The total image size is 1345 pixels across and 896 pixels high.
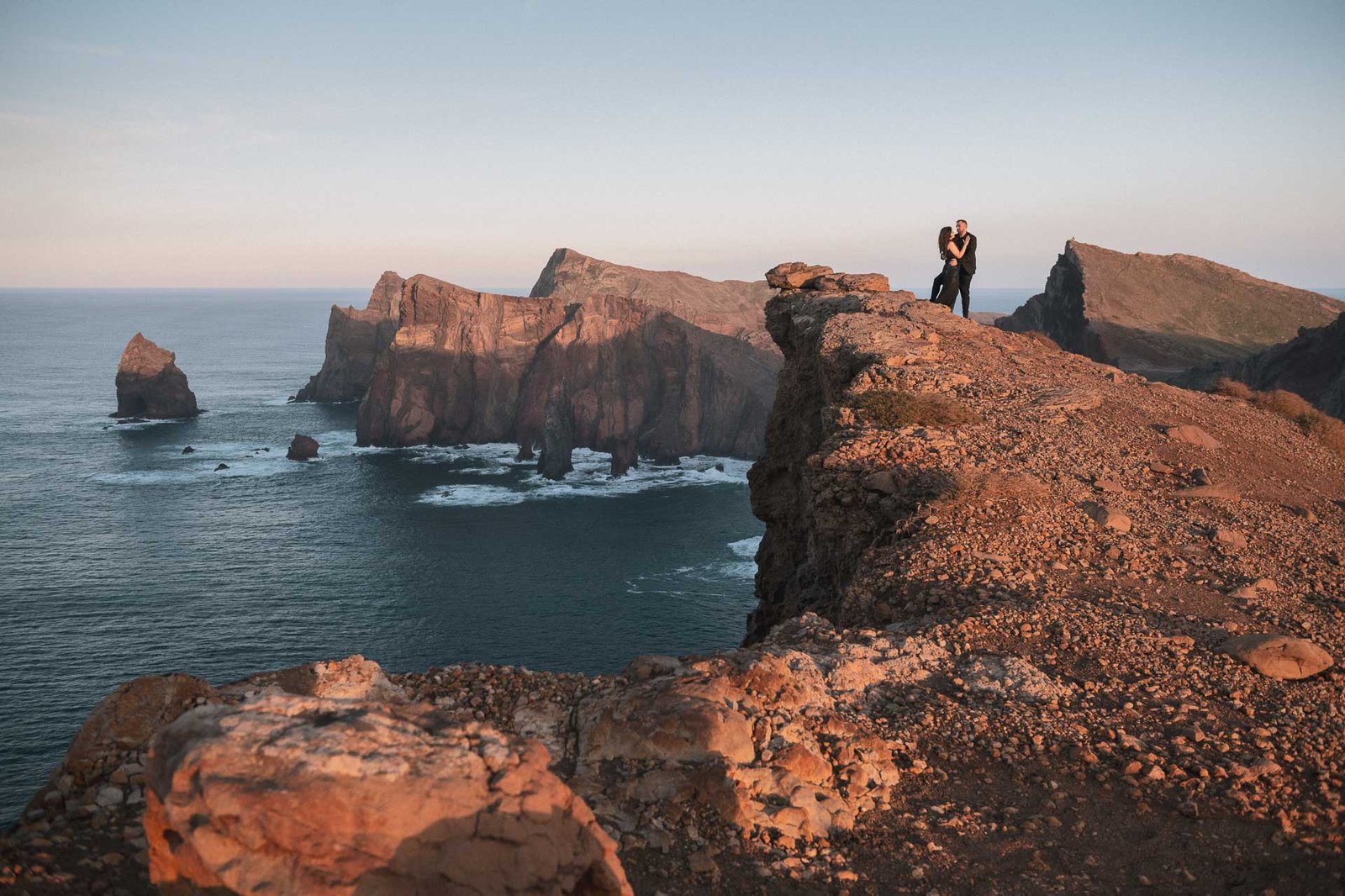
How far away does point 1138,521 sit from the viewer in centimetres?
1603

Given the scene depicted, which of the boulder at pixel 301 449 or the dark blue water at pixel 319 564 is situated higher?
the boulder at pixel 301 449

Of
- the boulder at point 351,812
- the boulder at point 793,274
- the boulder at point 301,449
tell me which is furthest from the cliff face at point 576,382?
the boulder at point 351,812

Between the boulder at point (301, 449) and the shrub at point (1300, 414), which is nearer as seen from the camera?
the shrub at point (1300, 414)

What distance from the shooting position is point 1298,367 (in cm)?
6112

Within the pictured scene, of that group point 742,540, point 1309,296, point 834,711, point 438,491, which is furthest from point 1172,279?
point 834,711

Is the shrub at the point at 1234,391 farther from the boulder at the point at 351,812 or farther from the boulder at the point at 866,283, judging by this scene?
the boulder at the point at 351,812

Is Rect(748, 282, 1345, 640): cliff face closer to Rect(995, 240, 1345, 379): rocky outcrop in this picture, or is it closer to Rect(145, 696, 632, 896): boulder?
Rect(145, 696, 632, 896): boulder

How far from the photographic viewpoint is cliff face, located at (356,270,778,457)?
125188 mm

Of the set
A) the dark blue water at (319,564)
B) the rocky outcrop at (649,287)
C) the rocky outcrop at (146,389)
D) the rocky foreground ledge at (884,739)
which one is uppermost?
the rocky outcrop at (649,287)

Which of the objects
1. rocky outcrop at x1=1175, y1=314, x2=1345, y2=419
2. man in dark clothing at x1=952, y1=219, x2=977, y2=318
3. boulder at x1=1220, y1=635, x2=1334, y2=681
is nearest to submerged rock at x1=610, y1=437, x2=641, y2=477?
rocky outcrop at x1=1175, y1=314, x2=1345, y2=419

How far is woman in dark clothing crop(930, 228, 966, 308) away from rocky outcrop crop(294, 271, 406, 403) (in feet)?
459

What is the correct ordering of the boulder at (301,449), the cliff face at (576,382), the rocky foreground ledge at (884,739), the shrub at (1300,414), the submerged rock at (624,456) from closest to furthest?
the rocky foreground ledge at (884,739) → the shrub at (1300,414) → the boulder at (301,449) → the submerged rock at (624,456) → the cliff face at (576,382)

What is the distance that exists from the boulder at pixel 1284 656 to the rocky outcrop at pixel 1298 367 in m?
54.4

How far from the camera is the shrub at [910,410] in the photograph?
19.6m
